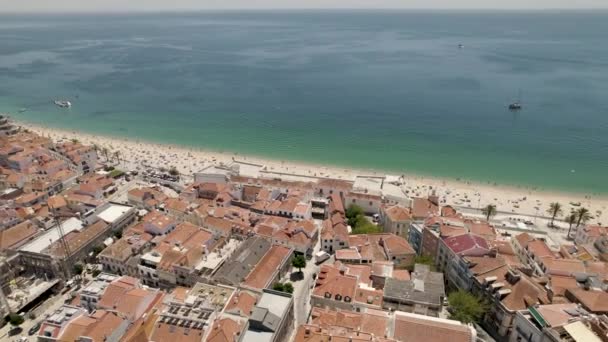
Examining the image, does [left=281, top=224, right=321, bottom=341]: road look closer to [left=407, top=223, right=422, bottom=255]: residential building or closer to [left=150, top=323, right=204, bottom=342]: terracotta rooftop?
[left=150, top=323, right=204, bottom=342]: terracotta rooftop

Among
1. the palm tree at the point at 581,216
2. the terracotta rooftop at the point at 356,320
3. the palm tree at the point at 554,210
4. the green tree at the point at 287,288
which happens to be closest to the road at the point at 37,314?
the green tree at the point at 287,288

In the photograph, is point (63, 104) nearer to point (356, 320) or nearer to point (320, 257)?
point (320, 257)

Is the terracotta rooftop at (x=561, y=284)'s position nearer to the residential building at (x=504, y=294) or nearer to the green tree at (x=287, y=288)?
the residential building at (x=504, y=294)

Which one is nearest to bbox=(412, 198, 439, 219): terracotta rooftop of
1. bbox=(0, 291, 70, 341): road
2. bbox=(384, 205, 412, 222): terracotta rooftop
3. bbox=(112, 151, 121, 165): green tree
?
bbox=(384, 205, 412, 222): terracotta rooftop

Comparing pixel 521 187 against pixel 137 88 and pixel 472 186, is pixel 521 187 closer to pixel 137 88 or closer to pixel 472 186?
pixel 472 186

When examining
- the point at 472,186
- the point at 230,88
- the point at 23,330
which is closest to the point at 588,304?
the point at 472,186
